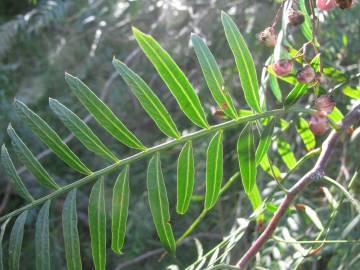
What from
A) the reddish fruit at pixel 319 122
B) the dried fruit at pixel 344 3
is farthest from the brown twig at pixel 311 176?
the dried fruit at pixel 344 3

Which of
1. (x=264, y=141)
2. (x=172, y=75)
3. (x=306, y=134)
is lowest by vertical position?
(x=306, y=134)

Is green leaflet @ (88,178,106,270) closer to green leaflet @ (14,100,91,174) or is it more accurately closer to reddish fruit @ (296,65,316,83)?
green leaflet @ (14,100,91,174)

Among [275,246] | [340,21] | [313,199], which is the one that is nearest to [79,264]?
[275,246]

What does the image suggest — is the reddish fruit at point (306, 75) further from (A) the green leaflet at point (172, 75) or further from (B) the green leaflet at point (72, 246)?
(B) the green leaflet at point (72, 246)

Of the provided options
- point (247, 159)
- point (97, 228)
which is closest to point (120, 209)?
point (97, 228)

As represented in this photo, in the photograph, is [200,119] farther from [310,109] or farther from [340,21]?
[340,21]

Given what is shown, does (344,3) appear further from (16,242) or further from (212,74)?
(16,242)

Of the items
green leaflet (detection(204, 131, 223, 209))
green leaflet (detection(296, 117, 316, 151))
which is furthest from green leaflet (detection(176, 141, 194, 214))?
green leaflet (detection(296, 117, 316, 151))
